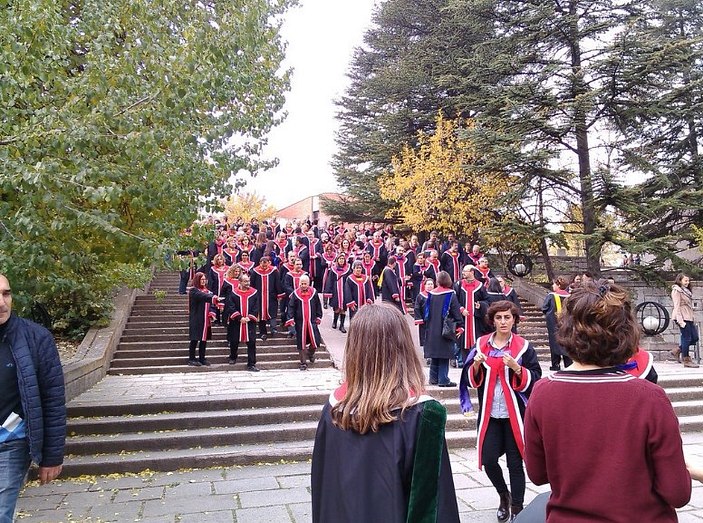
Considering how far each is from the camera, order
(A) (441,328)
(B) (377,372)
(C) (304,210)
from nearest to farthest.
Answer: (B) (377,372), (A) (441,328), (C) (304,210)

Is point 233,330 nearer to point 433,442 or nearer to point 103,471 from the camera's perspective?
point 103,471

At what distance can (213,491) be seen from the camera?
5.94m

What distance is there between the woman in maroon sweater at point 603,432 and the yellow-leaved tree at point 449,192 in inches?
712

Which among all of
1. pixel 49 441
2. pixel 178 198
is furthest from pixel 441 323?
pixel 49 441

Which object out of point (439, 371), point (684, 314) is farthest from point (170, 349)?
point (684, 314)

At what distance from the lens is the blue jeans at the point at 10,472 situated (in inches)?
131

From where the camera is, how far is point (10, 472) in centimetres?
339

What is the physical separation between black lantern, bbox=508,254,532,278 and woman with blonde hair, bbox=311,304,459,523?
17615 millimetres

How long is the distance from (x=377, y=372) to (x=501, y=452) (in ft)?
9.54

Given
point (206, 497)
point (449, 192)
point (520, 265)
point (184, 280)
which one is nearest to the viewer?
point (206, 497)

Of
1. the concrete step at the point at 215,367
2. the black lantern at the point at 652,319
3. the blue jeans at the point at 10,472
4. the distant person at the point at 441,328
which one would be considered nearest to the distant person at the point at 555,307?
the distant person at the point at 441,328

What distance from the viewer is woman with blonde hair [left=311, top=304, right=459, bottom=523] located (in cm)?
199

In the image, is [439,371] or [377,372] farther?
[439,371]

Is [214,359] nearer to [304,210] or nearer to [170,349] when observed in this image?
[170,349]
